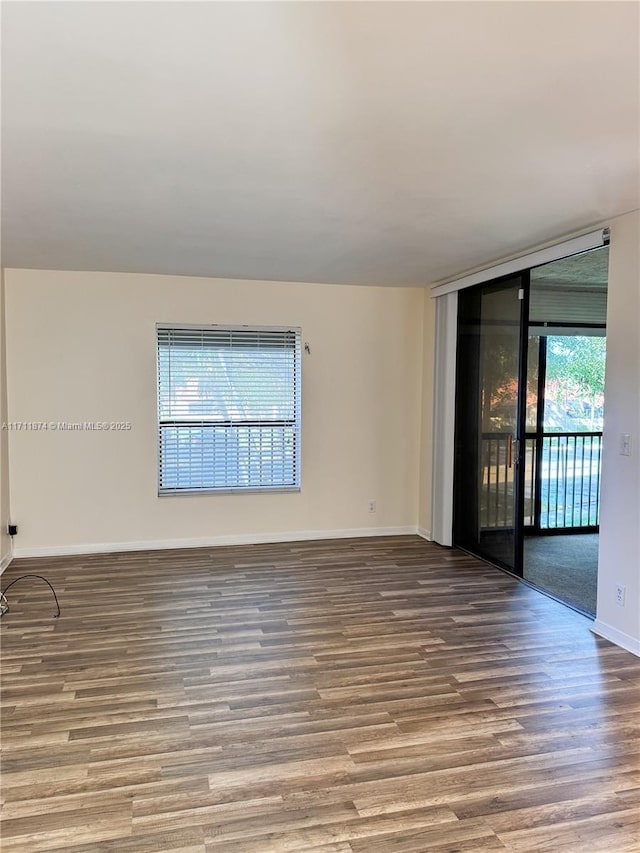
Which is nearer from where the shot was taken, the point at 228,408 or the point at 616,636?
the point at 616,636

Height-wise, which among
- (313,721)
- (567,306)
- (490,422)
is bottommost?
(313,721)

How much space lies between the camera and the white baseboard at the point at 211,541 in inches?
205

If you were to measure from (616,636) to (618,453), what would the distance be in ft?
3.51

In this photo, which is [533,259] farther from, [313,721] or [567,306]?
[313,721]

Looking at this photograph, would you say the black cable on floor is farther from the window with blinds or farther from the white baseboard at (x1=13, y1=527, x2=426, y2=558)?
the window with blinds

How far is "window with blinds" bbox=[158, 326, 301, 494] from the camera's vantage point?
541 centimetres

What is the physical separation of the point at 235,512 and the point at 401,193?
11.5ft

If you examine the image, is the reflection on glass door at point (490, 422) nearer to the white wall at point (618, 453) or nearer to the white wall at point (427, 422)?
the white wall at point (427, 422)

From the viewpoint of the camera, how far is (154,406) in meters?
5.37

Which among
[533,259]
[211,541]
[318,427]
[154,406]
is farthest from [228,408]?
[533,259]

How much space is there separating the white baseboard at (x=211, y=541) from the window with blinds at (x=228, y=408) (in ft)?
1.54

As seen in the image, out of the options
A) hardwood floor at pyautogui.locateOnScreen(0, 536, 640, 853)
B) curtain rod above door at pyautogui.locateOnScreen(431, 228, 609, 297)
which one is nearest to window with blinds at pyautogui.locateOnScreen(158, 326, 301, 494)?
hardwood floor at pyautogui.locateOnScreen(0, 536, 640, 853)

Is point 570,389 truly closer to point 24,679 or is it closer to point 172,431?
point 172,431

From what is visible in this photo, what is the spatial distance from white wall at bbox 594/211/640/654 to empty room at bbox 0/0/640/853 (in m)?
0.02
